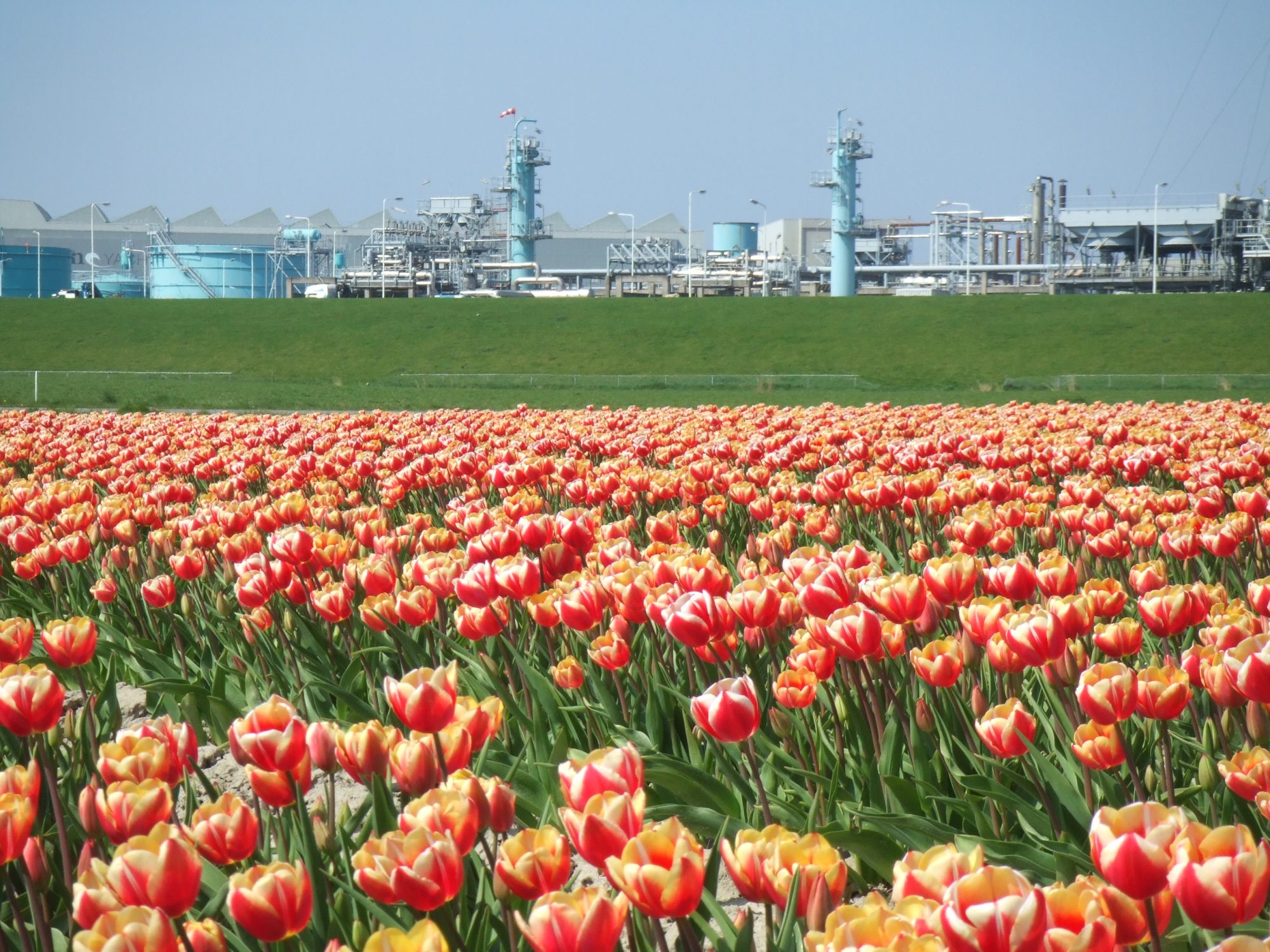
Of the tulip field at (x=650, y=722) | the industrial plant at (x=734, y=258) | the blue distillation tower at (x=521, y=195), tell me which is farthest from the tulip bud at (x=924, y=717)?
the blue distillation tower at (x=521, y=195)

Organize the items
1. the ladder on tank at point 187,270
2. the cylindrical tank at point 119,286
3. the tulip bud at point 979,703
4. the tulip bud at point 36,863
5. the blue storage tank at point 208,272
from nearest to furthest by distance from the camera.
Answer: the tulip bud at point 36,863 → the tulip bud at point 979,703 → the ladder on tank at point 187,270 → the blue storage tank at point 208,272 → the cylindrical tank at point 119,286

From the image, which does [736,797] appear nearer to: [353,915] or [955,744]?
[955,744]

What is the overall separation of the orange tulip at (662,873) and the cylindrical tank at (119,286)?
347ft

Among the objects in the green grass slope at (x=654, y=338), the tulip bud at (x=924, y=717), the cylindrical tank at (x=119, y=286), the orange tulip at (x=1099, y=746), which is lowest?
the tulip bud at (x=924, y=717)

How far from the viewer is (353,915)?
2014 millimetres

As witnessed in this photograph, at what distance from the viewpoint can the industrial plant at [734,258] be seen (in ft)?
242

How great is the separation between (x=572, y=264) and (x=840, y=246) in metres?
48.8

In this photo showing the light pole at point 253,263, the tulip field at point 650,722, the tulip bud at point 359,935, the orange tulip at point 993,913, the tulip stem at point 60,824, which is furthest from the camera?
the light pole at point 253,263

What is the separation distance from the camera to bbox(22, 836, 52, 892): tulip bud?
6.07 ft

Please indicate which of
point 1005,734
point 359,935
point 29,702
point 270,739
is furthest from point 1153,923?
point 29,702

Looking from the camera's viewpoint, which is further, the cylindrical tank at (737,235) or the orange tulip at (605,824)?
the cylindrical tank at (737,235)

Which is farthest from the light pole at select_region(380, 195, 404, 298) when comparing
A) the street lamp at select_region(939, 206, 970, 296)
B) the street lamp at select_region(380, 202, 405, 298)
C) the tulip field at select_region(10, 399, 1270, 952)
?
the tulip field at select_region(10, 399, 1270, 952)

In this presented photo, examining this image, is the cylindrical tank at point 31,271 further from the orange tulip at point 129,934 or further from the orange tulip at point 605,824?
the orange tulip at point 605,824

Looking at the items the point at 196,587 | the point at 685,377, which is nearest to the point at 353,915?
the point at 196,587
